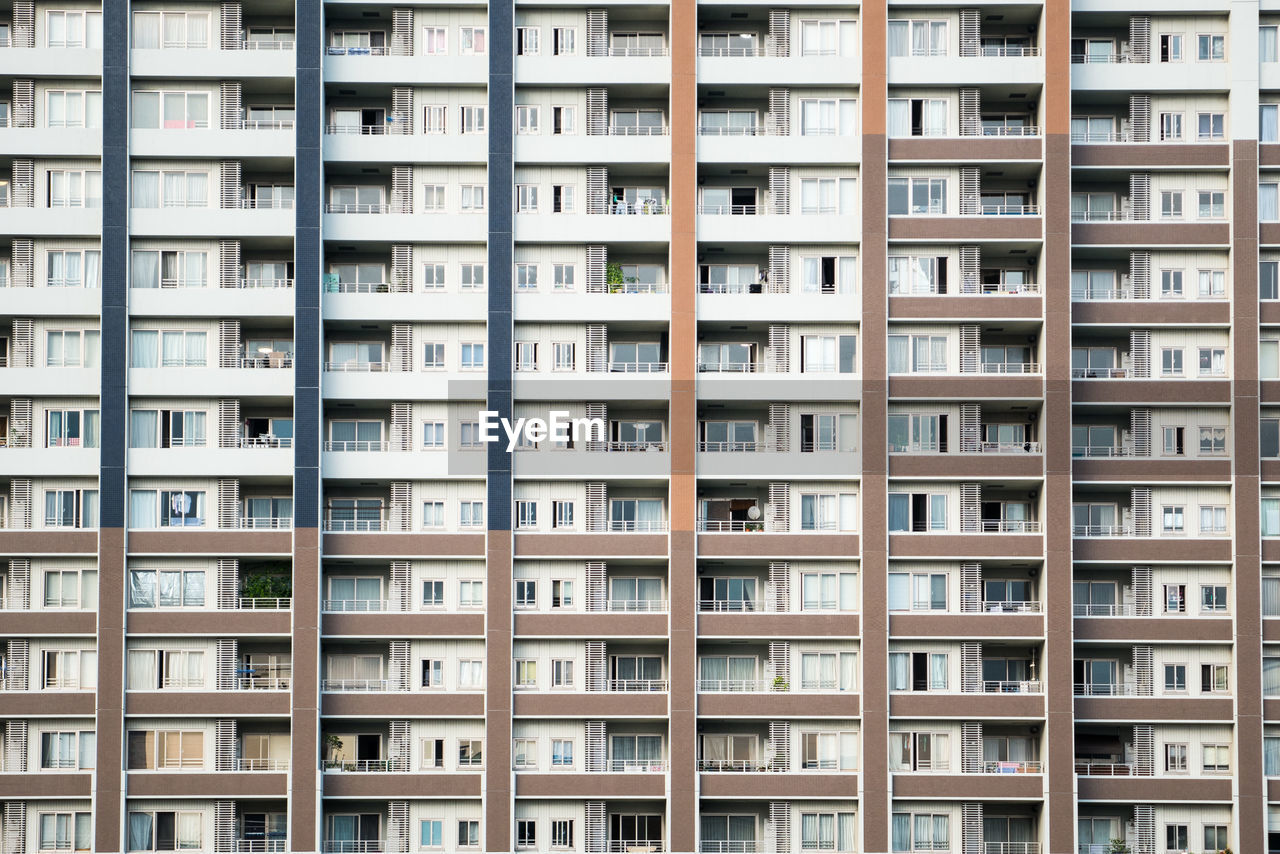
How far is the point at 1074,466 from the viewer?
5388cm

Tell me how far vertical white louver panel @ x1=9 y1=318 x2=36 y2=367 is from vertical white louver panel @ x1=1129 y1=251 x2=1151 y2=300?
46.8m

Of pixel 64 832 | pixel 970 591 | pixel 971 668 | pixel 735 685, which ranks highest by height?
pixel 970 591

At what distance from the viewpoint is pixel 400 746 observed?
53.1 meters

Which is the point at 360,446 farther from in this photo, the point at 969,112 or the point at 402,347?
the point at 969,112

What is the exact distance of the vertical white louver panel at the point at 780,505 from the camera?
54.1m

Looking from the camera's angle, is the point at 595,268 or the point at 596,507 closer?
the point at 596,507

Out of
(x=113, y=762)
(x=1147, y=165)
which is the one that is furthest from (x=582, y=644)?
(x=1147, y=165)

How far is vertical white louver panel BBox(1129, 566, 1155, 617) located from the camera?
2122 inches

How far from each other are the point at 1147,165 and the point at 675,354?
854 inches

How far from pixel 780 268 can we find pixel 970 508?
42.4 ft

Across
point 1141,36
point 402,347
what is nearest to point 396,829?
point 402,347

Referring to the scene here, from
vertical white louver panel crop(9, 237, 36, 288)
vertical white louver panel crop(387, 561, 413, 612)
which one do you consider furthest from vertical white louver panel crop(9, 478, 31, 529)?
vertical white louver panel crop(387, 561, 413, 612)

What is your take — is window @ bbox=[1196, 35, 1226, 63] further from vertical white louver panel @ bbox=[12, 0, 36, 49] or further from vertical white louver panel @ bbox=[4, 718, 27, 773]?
vertical white louver panel @ bbox=[4, 718, 27, 773]

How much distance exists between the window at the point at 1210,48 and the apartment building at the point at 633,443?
8.7 inches
